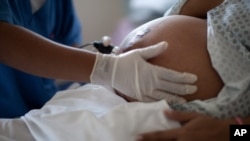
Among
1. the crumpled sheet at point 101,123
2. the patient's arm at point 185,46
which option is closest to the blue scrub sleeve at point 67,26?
the patient's arm at point 185,46

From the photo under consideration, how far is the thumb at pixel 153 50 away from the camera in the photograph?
89 cm

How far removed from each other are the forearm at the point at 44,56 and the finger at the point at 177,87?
0.20m

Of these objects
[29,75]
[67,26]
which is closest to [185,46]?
[29,75]

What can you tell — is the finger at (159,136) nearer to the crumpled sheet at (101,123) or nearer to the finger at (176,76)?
the crumpled sheet at (101,123)

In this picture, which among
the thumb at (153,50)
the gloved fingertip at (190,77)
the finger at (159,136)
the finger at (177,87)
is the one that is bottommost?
the finger at (159,136)

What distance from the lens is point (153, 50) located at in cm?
89

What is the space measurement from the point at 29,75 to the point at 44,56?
0.39 meters

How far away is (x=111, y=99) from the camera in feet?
3.36

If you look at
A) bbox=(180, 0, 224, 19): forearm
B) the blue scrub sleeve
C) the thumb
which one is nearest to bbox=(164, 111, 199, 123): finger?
the thumb

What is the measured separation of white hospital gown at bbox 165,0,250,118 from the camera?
86 centimetres

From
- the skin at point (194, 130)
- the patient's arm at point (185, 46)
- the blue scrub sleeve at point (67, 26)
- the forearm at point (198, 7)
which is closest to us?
the skin at point (194, 130)

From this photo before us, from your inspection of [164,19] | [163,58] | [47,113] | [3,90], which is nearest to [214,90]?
[163,58]

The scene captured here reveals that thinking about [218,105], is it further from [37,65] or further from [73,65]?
[37,65]

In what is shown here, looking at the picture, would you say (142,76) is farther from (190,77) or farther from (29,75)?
(29,75)
